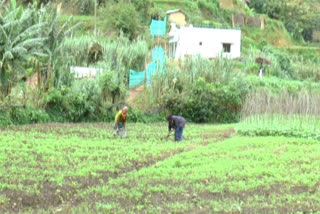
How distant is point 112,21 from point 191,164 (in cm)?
2851

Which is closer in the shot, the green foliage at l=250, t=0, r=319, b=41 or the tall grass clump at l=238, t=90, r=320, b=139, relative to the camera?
the tall grass clump at l=238, t=90, r=320, b=139

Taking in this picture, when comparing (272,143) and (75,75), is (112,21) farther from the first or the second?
(272,143)

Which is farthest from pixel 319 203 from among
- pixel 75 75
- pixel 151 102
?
pixel 75 75

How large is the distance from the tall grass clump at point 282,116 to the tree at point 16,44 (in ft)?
28.6

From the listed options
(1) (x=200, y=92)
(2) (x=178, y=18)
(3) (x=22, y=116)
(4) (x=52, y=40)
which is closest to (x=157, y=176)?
(3) (x=22, y=116)

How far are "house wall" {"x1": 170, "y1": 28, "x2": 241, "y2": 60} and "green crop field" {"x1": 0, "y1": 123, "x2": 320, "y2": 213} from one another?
21.6m

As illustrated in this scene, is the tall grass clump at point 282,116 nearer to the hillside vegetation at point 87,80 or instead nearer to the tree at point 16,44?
the hillside vegetation at point 87,80

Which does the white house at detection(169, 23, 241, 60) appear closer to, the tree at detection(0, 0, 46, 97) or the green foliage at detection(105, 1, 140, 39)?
the green foliage at detection(105, 1, 140, 39)

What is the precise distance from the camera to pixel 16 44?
58.5 ft

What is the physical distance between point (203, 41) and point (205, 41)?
Result: 211mm

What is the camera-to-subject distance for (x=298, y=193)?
7.44 m

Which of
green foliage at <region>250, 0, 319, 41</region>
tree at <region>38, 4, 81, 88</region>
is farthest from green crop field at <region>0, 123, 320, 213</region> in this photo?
green foliage at <region>250, 0, 319, 41</region>

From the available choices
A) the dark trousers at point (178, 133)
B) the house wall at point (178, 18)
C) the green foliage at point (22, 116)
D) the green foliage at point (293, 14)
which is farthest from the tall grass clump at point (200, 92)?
the green foliage at point (293, 14)

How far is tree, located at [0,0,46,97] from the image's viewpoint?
17281 millimetres
